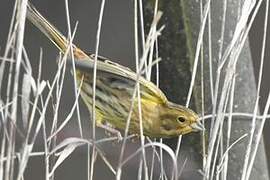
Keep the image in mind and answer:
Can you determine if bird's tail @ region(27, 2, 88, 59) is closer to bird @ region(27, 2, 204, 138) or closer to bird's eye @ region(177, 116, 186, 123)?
bird @ region(27, 2, 204, 138)

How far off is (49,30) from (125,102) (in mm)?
131

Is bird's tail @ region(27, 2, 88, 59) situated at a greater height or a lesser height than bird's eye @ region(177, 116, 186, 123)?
greater

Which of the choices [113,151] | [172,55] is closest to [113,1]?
[172,55]

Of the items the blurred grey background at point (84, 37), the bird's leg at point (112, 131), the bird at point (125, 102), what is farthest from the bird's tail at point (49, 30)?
the blurred grey background at point (84, 37)

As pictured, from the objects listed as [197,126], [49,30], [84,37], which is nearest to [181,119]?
[197,126]

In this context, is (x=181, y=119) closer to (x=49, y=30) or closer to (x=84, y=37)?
(x=49, y=30)

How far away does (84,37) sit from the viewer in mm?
2447

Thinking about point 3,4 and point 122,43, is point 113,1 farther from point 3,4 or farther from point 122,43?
point 3,4

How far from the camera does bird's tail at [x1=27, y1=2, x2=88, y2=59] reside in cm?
104

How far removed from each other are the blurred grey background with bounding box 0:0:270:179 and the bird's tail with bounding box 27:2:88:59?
1.25 metres

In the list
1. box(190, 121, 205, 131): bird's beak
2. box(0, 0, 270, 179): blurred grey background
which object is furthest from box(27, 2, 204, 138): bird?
box(0, 0, 270, 179): blurred grey background

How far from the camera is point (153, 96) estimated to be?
1.10m

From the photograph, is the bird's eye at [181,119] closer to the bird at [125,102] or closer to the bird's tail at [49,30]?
the bird at [125,102]

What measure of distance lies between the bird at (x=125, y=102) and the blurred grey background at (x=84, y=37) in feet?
3.98
